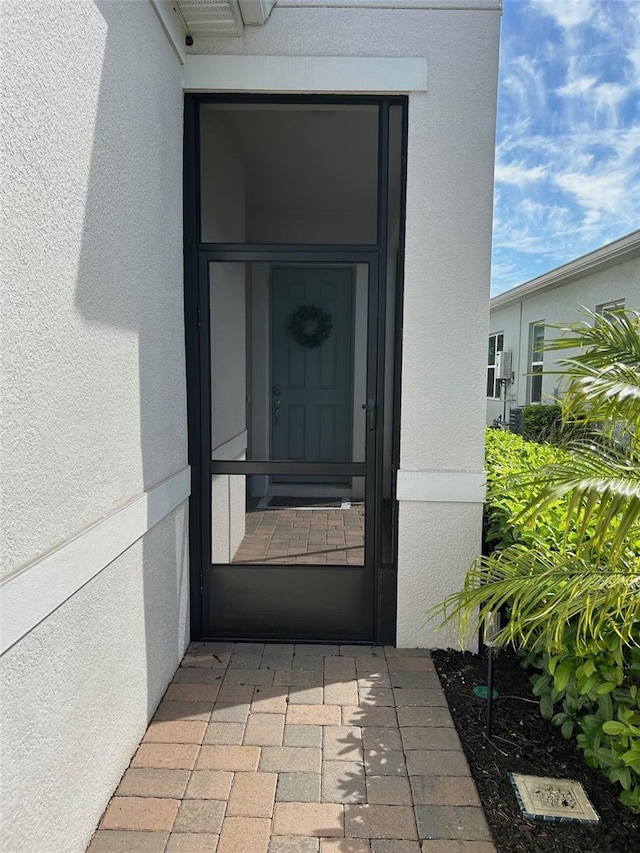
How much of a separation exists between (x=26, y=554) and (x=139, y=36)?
1.92 meters

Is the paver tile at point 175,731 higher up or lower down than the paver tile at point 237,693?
higher up

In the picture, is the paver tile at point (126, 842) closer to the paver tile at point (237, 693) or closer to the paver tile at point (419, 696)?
the paver tile at point (237, 693)

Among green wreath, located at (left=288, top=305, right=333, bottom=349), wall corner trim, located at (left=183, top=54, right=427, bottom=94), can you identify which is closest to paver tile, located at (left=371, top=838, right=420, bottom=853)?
green wreath, located at (left=288, top=305, right=333, bottom=349)

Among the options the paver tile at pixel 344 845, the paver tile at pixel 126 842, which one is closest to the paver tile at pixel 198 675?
the paver tile at pixel 126 842

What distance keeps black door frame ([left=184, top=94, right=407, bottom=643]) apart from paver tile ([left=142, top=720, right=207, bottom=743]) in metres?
0.73

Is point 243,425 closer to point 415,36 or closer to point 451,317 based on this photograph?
point 451,317

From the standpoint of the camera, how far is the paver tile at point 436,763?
6.99ft

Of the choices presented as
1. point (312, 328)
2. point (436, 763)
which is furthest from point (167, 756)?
point (312, 328)

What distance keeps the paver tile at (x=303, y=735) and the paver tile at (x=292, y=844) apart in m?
0.47

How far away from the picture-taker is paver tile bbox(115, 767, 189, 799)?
2.00 meters

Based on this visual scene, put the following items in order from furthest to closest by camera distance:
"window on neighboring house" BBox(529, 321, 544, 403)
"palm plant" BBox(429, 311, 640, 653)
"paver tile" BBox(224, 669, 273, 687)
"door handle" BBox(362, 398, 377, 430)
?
"window on neighboring house" BBox(529, 321, 544, 403) → "door handle" BBox(362, 398, 377, 430) → "paver tile" BBox(224, 669, 273, 687) → "palm plant" BBox(429, 311, 640, 653)

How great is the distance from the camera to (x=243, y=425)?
3.25m

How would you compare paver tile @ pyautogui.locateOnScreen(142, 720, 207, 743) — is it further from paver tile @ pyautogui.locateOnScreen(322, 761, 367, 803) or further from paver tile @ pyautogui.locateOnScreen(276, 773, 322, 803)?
paver tile @ pyautogui.locateOnScreen(322, 761, 367, 803)

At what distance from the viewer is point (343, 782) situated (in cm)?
207
